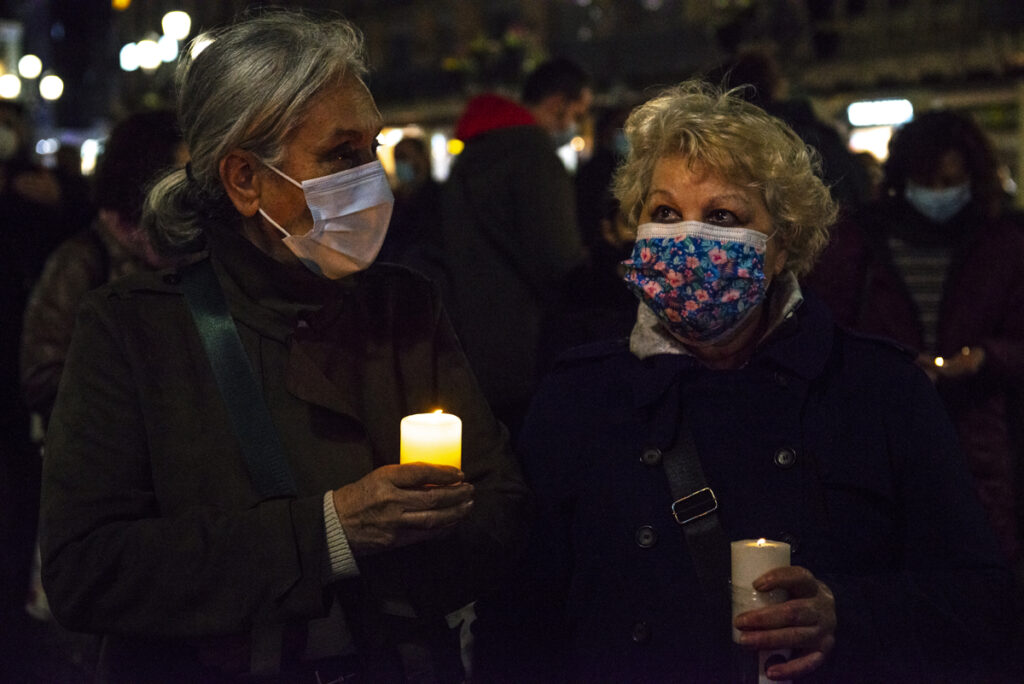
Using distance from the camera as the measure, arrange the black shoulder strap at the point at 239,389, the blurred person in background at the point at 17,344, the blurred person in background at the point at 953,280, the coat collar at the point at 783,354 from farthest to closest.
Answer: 1. the blurred person in background at the point at 17,344
2. the blurred person in background at the point at 953,280
3. the coat collar at the point at 783,354
4. the black shoulder strap at the point at 239,389

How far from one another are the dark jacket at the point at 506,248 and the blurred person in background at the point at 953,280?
54.8 inches

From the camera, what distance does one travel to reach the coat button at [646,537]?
2686 mm

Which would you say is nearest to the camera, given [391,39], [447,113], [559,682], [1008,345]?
[559,682]

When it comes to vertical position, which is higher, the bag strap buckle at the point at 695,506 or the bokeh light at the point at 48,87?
the bokeh light at the point at 48,87

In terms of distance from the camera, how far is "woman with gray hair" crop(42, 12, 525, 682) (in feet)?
7.54

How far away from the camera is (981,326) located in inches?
192

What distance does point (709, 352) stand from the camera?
2891mm

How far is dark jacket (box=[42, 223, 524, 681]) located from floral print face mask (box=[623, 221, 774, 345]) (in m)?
0.46

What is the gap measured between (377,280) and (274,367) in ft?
1.11

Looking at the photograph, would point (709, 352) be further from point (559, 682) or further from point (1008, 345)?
point (1008, 345)

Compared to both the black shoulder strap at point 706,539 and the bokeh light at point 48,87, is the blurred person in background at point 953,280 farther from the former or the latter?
the bokeh light at point 48,87

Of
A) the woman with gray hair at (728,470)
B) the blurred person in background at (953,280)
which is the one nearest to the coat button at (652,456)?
the woman with gray hair at (728,470)

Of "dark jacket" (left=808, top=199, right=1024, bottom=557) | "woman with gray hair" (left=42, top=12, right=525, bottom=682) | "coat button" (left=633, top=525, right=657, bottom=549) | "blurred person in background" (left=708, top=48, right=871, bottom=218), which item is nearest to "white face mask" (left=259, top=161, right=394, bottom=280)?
"woman with gray hair" (left=42, top=12, right=525, bottom=682)

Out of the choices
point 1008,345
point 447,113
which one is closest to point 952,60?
point 447,113
